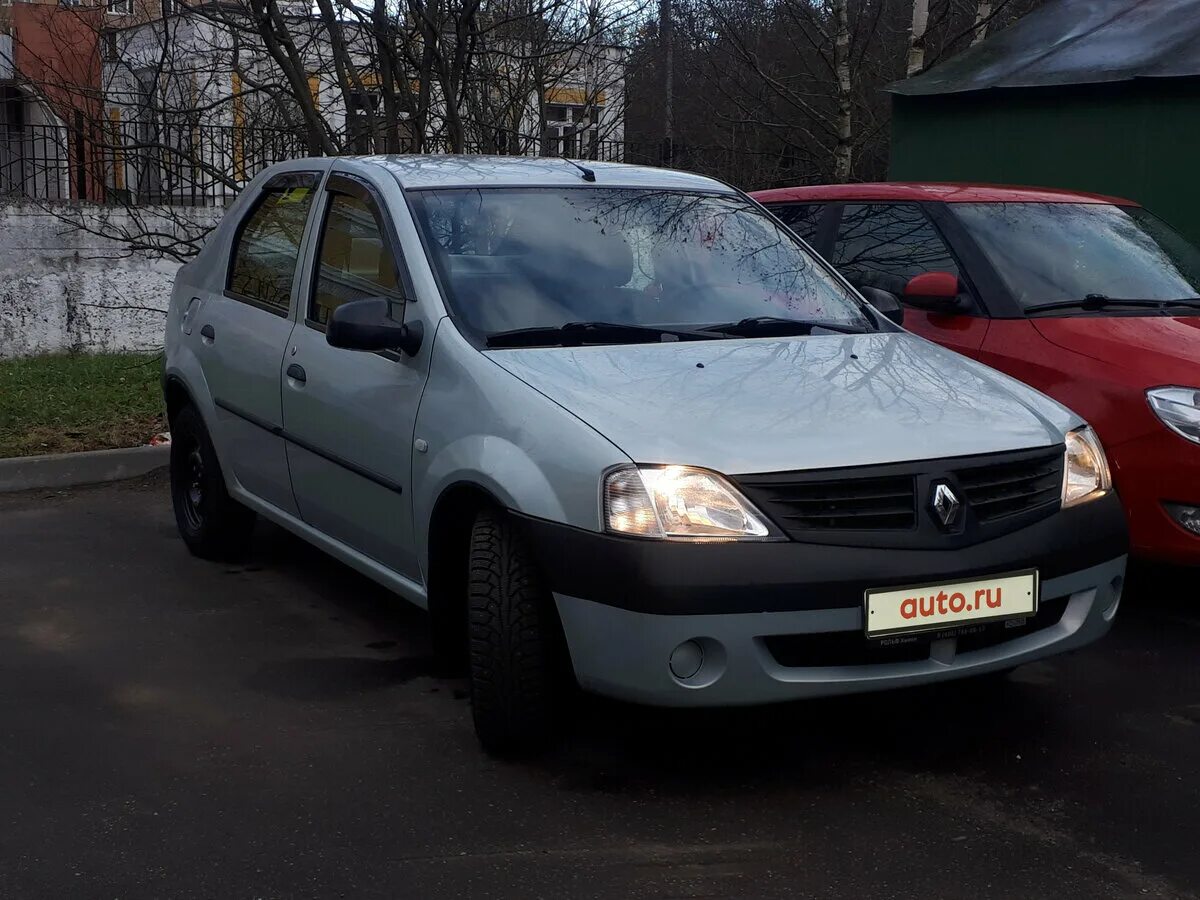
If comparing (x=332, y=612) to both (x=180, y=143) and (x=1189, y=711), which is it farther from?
(x=180, y=143)

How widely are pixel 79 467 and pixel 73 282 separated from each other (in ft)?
17.6

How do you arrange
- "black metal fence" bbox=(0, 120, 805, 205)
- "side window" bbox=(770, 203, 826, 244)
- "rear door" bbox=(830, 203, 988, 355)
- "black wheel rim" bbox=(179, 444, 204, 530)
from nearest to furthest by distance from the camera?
1. "rear door" bbox=(830, 203, 988, 355)
2. "black wheel rim" bbox=(179, 444, 204, 530)
3. "side window" bbox=(770, 203, 826, 244)
4. "black metal fence" bbox=(0, 120, 805, 205)

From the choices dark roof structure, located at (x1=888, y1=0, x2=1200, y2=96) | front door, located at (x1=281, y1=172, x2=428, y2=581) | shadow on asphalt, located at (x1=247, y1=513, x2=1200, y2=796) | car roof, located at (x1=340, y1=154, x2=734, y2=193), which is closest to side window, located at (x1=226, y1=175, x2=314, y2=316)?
front door, located at (x1=281, y1=172, x2=428, y2=581)

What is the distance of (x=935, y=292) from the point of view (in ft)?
18.6

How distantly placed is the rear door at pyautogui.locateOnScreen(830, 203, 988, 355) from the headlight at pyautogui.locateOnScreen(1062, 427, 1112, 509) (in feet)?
5.21

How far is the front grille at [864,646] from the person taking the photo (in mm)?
3543

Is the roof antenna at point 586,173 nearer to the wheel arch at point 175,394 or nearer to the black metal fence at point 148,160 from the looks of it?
the wheel arch at point 175,394

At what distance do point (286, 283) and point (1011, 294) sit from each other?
2.78m

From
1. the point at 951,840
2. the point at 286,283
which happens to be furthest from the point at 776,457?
the point at 286,283

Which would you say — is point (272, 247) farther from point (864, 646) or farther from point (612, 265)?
point (864, 646)

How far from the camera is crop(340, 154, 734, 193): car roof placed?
4926mm

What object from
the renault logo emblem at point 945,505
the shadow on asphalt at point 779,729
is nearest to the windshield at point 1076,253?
the shadow on asphalt at point 779,729

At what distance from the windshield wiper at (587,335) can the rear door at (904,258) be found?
1.70m

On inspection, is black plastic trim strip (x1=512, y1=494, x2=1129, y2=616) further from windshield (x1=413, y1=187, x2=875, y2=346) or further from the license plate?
windshield (x1=413, y1=187, x2=875, y2=346)
